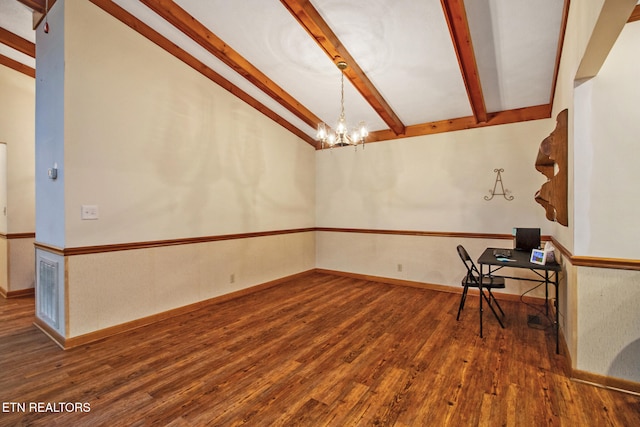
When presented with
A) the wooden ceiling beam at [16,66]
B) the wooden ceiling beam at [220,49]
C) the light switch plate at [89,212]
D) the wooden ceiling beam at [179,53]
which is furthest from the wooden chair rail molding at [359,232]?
the wooden ceiling beam at [16,66]

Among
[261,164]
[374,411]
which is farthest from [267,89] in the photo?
[374,411]

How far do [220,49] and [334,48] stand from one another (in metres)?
1.33

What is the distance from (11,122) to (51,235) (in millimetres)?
2437

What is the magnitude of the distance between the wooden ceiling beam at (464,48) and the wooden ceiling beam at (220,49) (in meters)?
2.32

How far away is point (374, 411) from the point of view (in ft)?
6.23

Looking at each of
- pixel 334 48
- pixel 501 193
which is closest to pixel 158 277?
pixel 334 48

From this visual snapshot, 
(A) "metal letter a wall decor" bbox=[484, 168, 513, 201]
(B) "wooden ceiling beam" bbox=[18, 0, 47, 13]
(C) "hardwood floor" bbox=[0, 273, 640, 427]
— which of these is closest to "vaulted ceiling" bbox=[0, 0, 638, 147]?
(B) "wooden ceiling beam" bbox=[18, 0, 47, 13]

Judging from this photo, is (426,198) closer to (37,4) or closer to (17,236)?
(37,4)

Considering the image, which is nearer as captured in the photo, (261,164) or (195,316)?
(195,316)

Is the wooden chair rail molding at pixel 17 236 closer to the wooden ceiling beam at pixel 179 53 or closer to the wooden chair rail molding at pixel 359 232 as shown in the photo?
the wooden chair rail molding at pixel 359 232

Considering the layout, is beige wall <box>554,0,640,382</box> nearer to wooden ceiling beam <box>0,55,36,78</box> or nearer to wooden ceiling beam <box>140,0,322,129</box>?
wooden ceiling beam <box>140,0,322,129</box>

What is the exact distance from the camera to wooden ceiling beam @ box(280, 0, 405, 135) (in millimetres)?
2734

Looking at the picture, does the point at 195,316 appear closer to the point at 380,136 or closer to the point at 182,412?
the point at 182,412

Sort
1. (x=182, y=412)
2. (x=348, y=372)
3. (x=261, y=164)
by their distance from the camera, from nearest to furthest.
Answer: (x=182, y=412)
(x=348, y=372)
(x=261, y=164)
